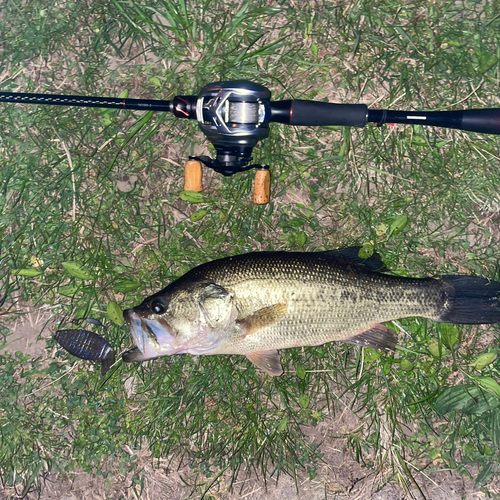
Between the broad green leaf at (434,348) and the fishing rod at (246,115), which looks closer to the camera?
the fishing rod at (246,115)

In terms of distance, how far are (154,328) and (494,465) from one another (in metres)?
3.53

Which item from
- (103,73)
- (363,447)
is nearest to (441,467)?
(363,447)

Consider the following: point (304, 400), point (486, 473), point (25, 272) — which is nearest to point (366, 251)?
point (304, 400)

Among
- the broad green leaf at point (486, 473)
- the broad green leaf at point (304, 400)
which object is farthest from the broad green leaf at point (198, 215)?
the broad green leaf at point (486, 473)

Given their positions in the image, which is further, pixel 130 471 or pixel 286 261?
pixel 130 471

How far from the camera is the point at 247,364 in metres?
4.12

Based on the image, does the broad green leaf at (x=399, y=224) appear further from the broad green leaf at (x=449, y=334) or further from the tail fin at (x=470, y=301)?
the broad green leaf at (x=449, y=334)

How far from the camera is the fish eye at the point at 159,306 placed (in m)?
3.46

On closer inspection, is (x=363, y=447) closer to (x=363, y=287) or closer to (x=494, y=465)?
(x=494, y=465)

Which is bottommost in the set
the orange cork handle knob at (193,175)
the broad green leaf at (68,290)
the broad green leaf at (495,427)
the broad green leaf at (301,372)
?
the broad green leaf at (495,427)

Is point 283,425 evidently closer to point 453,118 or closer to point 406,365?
point 406,365

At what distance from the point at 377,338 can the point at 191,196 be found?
215cm

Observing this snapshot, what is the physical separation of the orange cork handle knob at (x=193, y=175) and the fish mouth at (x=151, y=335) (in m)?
1.20

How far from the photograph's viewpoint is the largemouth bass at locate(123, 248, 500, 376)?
3.43 meters
